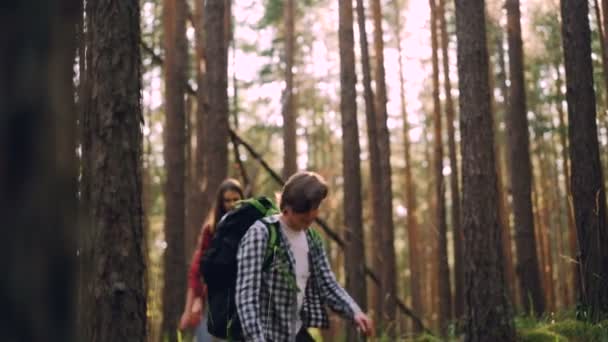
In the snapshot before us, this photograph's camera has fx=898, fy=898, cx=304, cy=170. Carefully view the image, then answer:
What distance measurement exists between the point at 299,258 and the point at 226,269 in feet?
1.20

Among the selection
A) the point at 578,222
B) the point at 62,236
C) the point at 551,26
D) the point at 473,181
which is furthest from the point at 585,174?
the point at 551,26

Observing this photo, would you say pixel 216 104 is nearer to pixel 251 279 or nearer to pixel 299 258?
pixel 299 258

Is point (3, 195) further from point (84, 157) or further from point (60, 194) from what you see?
point (84, 157)

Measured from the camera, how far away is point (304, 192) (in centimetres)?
412

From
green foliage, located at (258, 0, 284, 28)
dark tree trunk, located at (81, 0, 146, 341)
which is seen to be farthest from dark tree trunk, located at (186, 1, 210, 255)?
green foliage, located at (258, 0, 284, 28)

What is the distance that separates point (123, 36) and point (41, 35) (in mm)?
4413

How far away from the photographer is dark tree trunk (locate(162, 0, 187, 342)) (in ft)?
44.0

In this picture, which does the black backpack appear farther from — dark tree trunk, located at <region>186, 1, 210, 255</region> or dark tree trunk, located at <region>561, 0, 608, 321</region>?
dark tree trunk, located at <region>186, 1, 210, 255</region>

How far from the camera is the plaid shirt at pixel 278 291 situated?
406 cm

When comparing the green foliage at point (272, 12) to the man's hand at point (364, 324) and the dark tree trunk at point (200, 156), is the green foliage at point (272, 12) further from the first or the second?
the man's hand at point (364, 324)

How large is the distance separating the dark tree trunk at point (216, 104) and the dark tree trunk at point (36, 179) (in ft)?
34.5

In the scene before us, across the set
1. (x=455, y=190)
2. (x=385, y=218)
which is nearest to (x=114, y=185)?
(x=385, y=218)

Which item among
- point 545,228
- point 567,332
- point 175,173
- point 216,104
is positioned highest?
point 216,104

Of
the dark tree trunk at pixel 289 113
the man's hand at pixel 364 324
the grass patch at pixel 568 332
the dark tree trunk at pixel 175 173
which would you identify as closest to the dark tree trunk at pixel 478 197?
the grass patch at pixel 568 332
